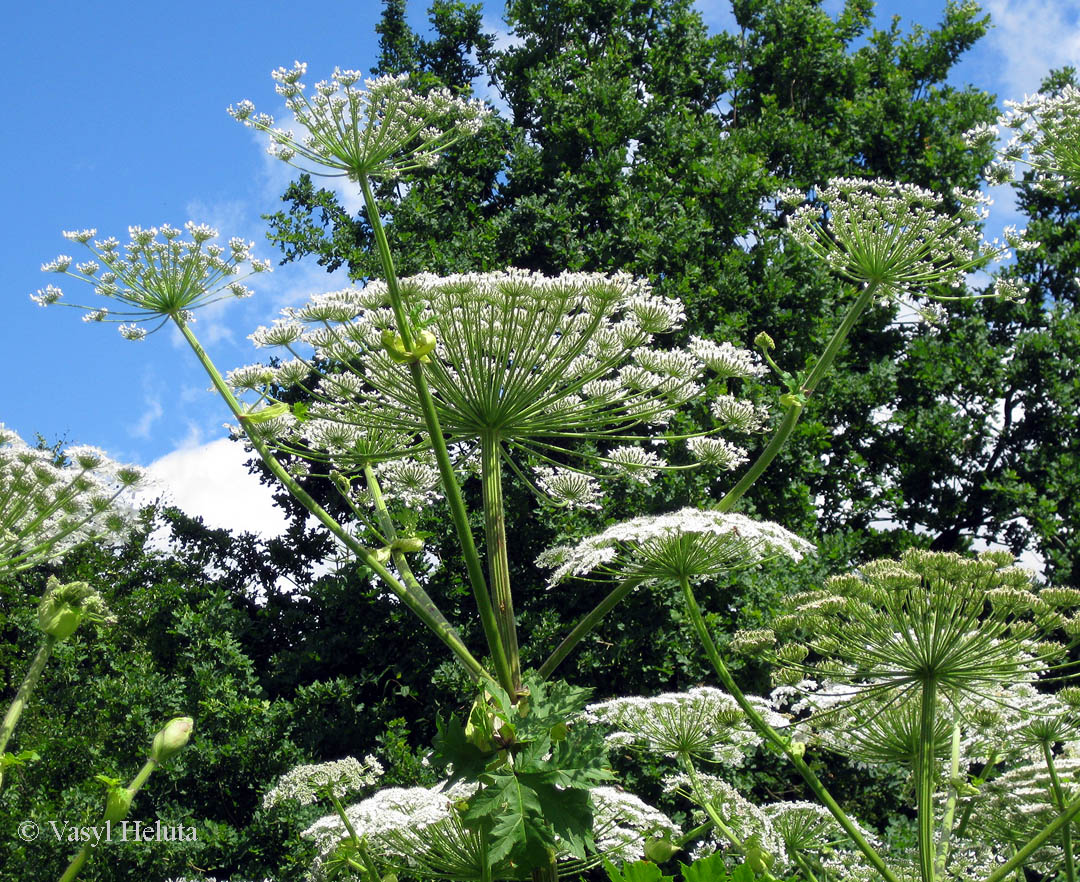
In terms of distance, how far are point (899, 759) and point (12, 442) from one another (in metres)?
4.89

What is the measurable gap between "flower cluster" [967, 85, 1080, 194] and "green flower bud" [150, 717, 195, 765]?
4.88m

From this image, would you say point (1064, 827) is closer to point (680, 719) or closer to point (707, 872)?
point (680, 719)

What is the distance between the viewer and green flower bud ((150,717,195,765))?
183 centimetres

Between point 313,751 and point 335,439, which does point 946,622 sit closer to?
point 335,439

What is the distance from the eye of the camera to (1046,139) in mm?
5312

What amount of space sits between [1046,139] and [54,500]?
5458mm

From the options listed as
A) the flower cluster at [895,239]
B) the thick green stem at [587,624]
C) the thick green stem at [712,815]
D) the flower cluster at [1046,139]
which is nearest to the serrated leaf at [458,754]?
the thick green stem at [587,624]

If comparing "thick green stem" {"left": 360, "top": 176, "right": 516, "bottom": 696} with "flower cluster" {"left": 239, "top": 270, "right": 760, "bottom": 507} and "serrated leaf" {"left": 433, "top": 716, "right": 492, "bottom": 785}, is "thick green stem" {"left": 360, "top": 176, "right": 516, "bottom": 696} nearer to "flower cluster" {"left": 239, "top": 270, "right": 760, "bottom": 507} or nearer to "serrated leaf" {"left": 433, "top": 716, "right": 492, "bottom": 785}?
"serrated leaf" {"left": 433, "top": 716, "right": 492, "bottom": 785}

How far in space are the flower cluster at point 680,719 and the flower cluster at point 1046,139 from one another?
312 cm

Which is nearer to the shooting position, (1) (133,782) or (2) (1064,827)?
(1) (133,782)

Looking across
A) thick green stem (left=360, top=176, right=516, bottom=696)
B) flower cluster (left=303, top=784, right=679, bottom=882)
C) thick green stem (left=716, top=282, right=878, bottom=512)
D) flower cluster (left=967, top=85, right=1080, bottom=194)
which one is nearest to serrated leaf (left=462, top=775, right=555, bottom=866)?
thick green stem (left=360, top=176, right=516, bottom=696)

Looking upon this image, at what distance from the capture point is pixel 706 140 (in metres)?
14.3

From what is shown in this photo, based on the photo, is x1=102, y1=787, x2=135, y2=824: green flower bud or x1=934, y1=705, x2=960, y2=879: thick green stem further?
x1=934, y1=705, x2=960, y2=879: thick green stem


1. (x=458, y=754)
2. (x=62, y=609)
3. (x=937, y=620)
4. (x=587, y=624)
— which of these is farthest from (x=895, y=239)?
(x=62, y=609)
